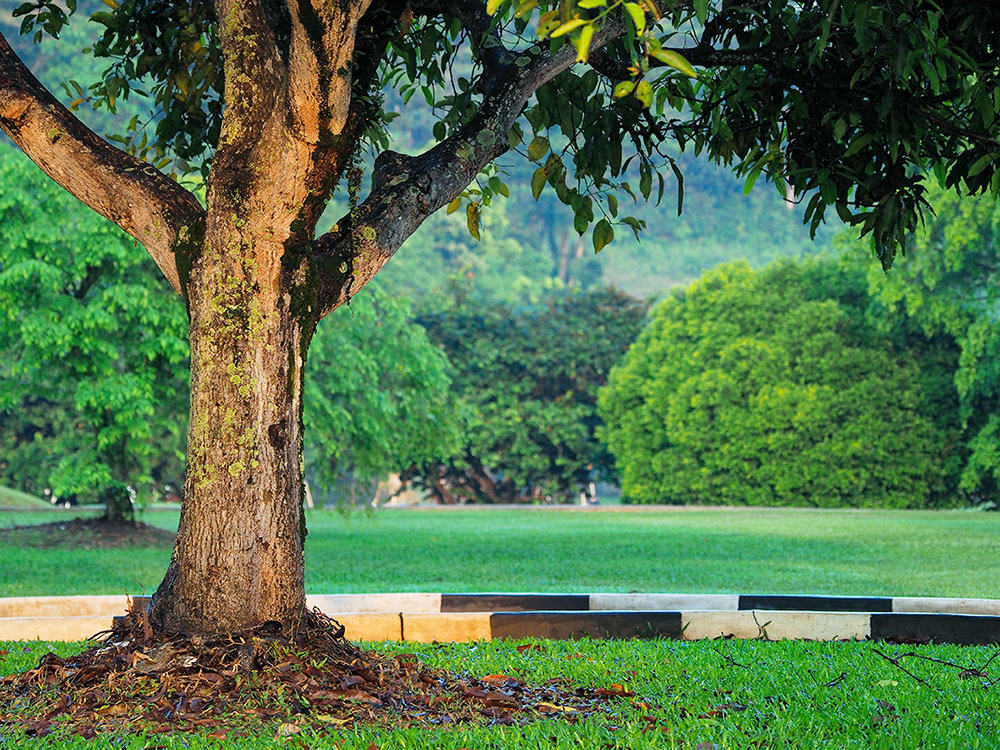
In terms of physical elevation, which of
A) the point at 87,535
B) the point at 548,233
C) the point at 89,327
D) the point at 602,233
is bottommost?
the point at 87,535

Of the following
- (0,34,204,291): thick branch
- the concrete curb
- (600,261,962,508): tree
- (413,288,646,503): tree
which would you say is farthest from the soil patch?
(600,261,962,508): tree

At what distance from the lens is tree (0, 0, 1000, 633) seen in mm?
3852

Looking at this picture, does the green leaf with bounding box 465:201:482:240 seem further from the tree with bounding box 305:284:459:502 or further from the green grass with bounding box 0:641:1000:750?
the tree with bounding box 305:284:459:502

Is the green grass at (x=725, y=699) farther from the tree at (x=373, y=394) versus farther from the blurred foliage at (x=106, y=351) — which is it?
the tree at (x=373, y=394)

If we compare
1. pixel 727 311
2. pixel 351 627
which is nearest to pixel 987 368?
pixel 727 311

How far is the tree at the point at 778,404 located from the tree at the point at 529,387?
6.73 ft

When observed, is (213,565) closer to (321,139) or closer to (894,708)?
(321,139)

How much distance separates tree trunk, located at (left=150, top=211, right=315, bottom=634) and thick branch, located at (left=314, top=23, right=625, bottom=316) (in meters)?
0.30

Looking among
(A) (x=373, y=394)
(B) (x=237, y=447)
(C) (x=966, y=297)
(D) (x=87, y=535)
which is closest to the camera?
(B) (x=237, y=447)

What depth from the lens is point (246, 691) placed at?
12.1 ft

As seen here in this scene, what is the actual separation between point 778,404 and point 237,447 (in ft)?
65.8

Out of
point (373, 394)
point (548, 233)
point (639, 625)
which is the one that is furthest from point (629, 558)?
point (548, 233)

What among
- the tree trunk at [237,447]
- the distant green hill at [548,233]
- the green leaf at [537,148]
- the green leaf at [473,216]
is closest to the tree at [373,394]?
the green leaf at [473,216]

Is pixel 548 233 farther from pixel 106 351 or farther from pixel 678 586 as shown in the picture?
pixel 678 586
